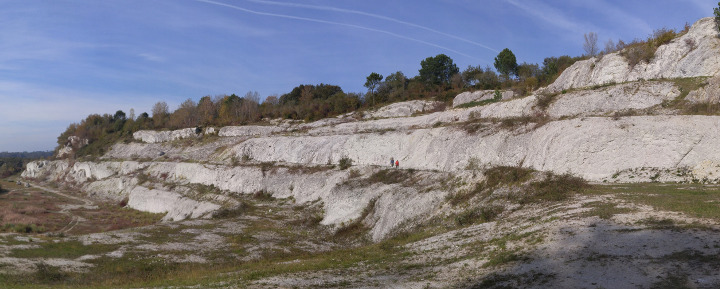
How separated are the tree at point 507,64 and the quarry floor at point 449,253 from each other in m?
Result: 82.2

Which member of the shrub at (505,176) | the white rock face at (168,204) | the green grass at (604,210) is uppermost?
the shrub at (505,176)

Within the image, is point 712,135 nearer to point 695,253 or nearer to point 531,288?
point 695,253

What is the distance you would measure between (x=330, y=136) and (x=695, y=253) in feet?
200

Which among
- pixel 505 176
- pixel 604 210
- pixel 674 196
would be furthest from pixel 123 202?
pixel 674 196

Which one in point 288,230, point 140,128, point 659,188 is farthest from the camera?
point 140,128

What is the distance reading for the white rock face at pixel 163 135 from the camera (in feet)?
395

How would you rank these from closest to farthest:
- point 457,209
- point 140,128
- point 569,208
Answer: point 569,208 → point 457,209 → point 140,128

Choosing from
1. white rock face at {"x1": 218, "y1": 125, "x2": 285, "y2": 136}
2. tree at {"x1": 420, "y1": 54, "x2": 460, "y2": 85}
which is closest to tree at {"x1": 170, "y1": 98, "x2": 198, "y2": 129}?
white rock face at {"x1": 218, "y1": 125, "x2": 285, "y2": 136}

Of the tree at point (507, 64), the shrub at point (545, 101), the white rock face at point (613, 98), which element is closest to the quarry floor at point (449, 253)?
the white rock face at point (613, 98)

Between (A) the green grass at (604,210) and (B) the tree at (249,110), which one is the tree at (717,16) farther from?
(B) the tree at (249,110)

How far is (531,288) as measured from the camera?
14164 mm

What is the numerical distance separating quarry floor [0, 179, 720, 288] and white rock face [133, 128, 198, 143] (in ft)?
274

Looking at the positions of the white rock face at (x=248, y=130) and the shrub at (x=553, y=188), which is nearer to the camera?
the shrub at (x=553, y=188)

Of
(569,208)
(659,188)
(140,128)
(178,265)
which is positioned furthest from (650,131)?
(140,128)
